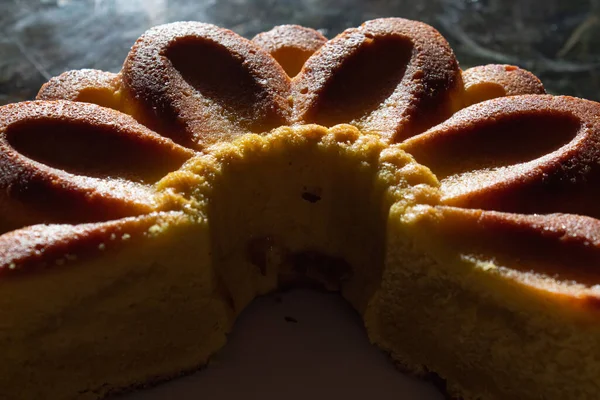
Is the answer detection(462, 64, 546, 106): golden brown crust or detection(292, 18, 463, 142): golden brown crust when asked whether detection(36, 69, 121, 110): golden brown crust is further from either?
detection(462, 64, 546, 106): golden brown crust

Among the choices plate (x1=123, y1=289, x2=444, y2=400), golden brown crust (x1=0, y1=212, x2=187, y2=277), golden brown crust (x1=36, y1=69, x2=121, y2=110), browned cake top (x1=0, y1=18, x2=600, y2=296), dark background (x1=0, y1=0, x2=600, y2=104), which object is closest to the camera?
golden brown crust (x1=0, y1=212, x2=187, y2=277)

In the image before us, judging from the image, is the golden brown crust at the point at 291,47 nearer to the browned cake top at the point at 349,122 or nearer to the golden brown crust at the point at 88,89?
the browned cake top at the point at 349,122

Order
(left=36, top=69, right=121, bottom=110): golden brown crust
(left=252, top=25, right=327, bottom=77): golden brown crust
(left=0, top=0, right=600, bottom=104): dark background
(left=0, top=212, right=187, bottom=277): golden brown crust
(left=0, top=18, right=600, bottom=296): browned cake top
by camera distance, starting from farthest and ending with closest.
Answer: (left=0, top=0, right=600, bottom=104): dark background
(left=252, top=25, right=327, bottom=77): golden brown crust
(left=36, top=69, right=121, bottom=110): golden brown crust
(left=0, top=18, right=600, bottom=296): browned cake top
(left=0, top=212, right=187, bottom=277): golden brown crust

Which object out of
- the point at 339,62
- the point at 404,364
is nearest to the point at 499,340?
the point at 404,364

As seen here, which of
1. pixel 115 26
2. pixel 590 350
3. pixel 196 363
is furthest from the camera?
pixel 115 26

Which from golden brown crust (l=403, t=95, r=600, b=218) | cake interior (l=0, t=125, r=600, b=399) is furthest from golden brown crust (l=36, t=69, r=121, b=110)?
golden brown crust (l=403, t=95, r=600, b=218)

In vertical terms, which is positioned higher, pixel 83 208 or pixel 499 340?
pixel 83 208

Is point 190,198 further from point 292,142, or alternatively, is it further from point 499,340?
point 499,340
